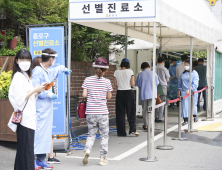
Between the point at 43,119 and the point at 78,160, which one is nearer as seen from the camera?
the point at 43,119

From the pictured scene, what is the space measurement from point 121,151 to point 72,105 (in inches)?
95.4

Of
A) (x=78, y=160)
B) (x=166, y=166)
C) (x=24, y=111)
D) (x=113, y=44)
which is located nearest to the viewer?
(x=24, y=111)

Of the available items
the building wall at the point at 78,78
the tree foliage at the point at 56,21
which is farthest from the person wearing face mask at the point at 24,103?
the tree foliage at the point at 56,21

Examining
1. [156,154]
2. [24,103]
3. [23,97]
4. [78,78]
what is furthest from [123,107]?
[23,97]

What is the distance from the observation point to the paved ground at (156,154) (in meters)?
6.66

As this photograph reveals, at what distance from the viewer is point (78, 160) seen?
712 centimetres

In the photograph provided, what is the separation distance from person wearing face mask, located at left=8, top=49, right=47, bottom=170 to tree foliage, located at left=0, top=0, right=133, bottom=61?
4.68 metres

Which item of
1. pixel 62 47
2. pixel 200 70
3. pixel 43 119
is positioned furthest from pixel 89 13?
pixel 200 70

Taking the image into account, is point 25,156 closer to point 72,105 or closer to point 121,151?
point 121,151

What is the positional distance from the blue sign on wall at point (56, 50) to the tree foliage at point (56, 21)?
2220 mm

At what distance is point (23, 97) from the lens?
478cm

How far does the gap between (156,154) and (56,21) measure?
4.51 meters

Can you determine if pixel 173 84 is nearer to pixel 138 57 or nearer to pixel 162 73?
pixel 138 57

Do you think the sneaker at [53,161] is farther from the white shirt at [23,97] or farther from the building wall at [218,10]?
the building wall at [218,10]
